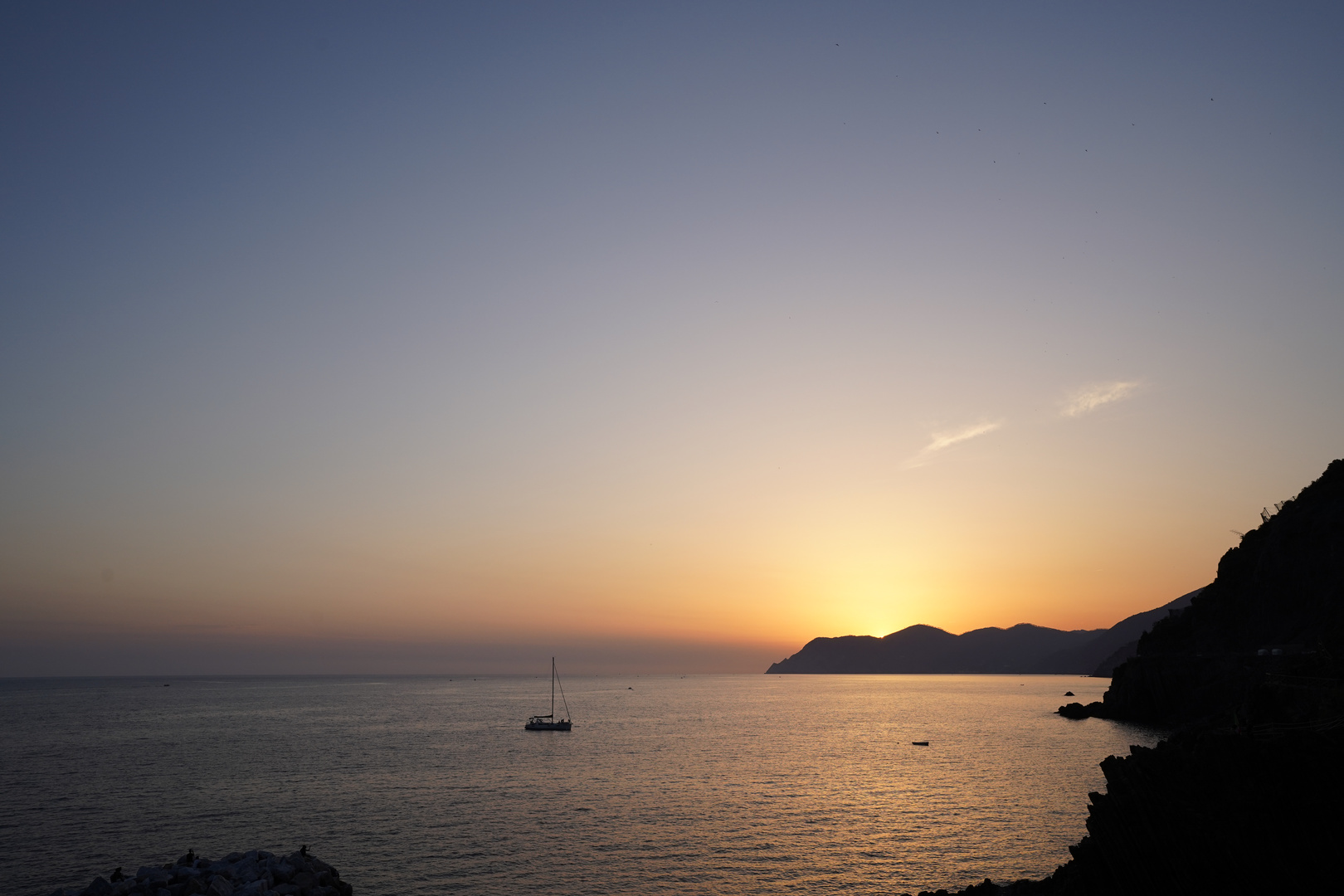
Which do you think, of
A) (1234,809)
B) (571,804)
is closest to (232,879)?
(571,804)

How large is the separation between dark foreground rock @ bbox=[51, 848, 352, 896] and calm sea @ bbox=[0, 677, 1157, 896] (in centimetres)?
285

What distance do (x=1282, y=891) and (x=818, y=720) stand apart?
12273cm

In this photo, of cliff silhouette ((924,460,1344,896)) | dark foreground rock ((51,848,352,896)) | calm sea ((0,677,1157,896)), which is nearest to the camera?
cliff silhouette ((924,460,1344,896))

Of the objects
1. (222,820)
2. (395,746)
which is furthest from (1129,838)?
(395,746)

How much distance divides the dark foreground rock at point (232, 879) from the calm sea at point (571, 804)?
2854 millimetres

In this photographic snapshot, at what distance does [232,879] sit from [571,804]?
2661 centimetres

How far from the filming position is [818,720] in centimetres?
13762

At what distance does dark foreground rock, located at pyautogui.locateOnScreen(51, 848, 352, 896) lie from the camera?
30.5 m

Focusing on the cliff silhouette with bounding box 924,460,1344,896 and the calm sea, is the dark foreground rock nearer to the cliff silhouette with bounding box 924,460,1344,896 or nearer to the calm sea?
the calm sea

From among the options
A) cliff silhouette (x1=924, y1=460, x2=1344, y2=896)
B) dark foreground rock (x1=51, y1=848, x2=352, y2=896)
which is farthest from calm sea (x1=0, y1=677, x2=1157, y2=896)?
cliff silhouette (x1=924, y1=460, x2=1344, y2=896)

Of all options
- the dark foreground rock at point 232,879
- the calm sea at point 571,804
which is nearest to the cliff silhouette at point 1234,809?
the calm sea at point 571,804

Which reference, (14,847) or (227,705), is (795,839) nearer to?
(14,847)

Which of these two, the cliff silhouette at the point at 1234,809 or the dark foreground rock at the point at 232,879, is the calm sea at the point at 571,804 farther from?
the cliff silhouette at the point at 1234,809

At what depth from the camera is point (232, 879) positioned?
107 feet
